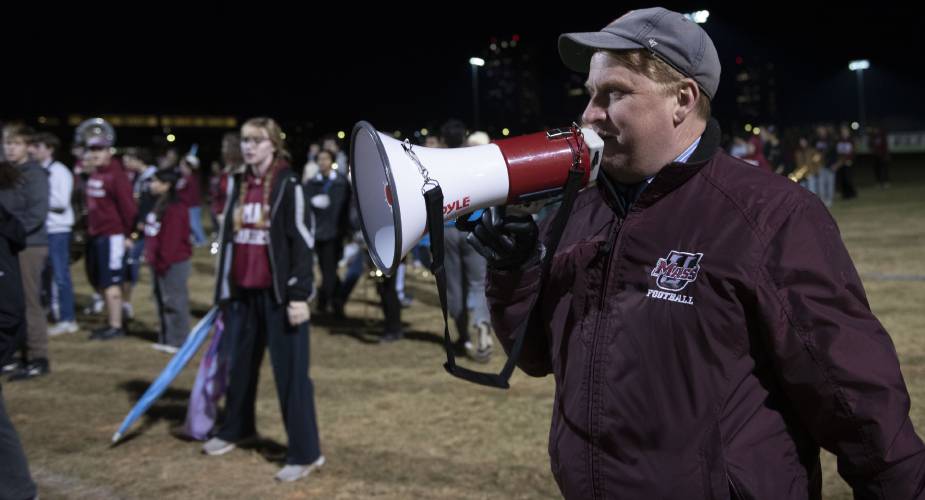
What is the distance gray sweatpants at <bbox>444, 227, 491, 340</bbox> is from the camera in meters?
7.41

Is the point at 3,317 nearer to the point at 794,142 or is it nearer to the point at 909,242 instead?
the point at 909,242

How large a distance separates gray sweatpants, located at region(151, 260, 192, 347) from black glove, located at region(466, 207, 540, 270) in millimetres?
6720

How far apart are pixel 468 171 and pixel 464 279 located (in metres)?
5.75

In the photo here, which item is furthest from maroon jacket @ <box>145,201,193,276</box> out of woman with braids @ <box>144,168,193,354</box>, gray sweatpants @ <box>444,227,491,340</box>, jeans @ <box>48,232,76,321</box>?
gray sweatpants @ <box>444,227,491,340</box>

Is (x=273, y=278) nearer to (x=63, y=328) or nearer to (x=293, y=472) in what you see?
(x=293, y=472)

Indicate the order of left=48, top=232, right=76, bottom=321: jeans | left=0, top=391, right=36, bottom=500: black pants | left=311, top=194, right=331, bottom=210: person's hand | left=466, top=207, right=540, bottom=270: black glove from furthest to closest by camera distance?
left=311, top=194, right=331, bottom=210: person's hand < left=48, top=232, right=76, bottom=321: jeans < left=0, top=391, right=36, bottom=500: black pants < left=466, top=207, right=540, bottom=270: black glove

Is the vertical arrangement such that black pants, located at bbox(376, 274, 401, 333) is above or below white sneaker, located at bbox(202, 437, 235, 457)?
above

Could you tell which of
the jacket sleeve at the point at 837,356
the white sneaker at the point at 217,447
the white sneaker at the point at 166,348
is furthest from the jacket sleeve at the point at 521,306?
the white sneaker at the point at 166,348

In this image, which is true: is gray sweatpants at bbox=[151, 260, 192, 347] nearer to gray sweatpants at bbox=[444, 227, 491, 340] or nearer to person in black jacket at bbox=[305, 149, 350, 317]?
person in black jacket at bbox=[305, 149, 350, 317]

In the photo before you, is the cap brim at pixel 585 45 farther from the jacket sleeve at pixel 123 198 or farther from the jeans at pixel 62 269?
the jeans at pixel 62 269

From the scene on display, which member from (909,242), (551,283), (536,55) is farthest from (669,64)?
(536,55)

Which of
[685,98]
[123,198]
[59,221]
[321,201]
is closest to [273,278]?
[685,98]

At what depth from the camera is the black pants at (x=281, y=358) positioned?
4.95 m

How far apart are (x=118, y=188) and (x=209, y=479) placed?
4.61 meters
